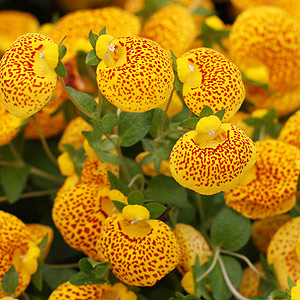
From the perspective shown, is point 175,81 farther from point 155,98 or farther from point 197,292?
point 197,292

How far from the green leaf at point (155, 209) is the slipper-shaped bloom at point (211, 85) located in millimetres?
105

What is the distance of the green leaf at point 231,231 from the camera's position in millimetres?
649

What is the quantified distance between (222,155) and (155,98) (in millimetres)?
83

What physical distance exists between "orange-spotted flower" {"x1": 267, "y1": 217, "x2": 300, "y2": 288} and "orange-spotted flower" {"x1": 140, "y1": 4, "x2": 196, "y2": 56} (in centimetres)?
33

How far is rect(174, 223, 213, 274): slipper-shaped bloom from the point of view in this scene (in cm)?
62

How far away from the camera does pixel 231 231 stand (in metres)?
0.65

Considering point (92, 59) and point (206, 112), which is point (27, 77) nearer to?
point (92, 59)

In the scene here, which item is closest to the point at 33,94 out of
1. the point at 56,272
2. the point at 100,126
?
the point at 100,126

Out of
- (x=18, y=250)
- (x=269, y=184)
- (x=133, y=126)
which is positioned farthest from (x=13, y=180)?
(x=269, y=184)

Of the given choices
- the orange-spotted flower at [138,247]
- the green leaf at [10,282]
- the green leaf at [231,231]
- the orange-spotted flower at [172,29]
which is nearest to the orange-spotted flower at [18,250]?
the green leaf at [10,282]

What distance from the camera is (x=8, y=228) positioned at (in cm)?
61

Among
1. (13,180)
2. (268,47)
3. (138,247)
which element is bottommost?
(13,180)

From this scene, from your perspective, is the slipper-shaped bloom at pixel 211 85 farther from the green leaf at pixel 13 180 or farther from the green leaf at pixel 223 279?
the green leaf at pixel 13 180

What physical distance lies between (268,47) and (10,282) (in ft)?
1.66
